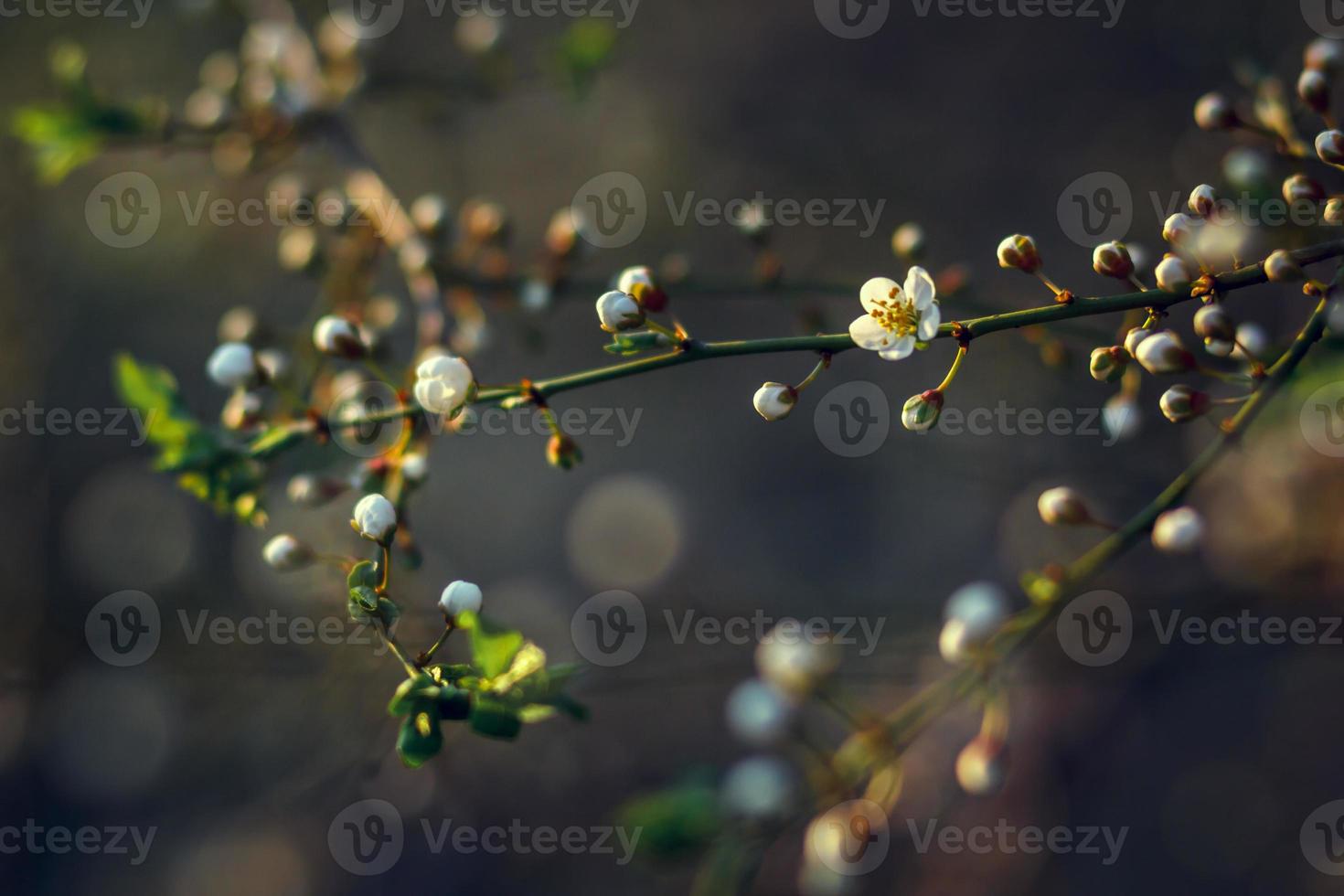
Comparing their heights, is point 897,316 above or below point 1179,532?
above

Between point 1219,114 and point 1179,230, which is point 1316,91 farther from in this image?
point 1179,230

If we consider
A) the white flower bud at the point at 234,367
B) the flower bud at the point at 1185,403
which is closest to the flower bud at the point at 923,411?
the flower bud at the point at 1185,403

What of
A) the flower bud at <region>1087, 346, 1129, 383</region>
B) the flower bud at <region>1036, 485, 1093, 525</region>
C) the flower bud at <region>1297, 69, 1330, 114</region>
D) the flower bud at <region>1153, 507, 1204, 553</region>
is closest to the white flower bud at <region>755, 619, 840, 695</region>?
the flower bud at <region>1036, 485, 1093, 525</region>

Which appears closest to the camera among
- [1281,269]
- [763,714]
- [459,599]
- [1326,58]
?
[1281,269]

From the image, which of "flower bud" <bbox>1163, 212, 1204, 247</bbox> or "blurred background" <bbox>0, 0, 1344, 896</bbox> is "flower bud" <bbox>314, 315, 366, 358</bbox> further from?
"blurred background" <bbox>0, 0, 1344, 896</bbox>

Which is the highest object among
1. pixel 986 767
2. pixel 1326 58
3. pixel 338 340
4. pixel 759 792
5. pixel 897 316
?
pixel 1326 58

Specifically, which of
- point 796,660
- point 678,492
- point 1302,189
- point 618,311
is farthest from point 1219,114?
point 678,492

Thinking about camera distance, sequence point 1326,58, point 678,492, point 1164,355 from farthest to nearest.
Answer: point 678,492, point 1326,58, point 1164,355

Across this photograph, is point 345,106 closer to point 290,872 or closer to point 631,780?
point 631,780
